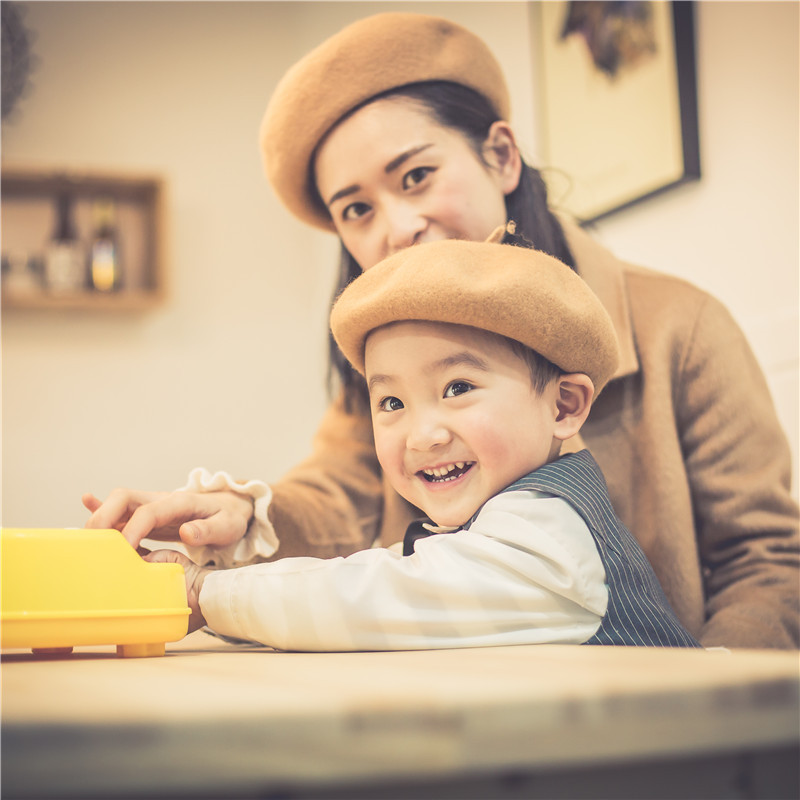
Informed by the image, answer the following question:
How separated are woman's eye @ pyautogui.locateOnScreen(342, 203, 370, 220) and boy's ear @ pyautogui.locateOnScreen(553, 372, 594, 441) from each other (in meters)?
0.33

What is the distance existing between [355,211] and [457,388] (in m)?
0.35

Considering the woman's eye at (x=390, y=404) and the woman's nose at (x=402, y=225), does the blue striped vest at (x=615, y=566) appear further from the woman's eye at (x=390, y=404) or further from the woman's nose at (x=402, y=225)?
the woman's nose at (x=402, y=225)

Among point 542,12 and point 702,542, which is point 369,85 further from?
point 542,12

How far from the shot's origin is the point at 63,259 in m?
2.24

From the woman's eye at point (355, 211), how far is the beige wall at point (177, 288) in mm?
1273

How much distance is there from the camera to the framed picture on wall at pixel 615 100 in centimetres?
130

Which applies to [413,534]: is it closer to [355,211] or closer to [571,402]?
[571,402]

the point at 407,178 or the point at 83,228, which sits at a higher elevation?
the point at 83,228

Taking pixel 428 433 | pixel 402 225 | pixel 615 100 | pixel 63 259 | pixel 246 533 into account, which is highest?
pixel 615 100

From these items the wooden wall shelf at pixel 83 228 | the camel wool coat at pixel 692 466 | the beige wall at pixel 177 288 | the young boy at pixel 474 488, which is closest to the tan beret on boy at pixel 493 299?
the young boy at pixel 474 488

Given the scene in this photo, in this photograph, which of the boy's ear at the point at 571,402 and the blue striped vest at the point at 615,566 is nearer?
the blue striped vest at the point at 615,566

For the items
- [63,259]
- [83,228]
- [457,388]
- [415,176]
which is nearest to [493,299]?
[457,388]

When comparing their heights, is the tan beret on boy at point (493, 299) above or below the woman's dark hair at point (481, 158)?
below

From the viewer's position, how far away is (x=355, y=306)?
0.68 m
